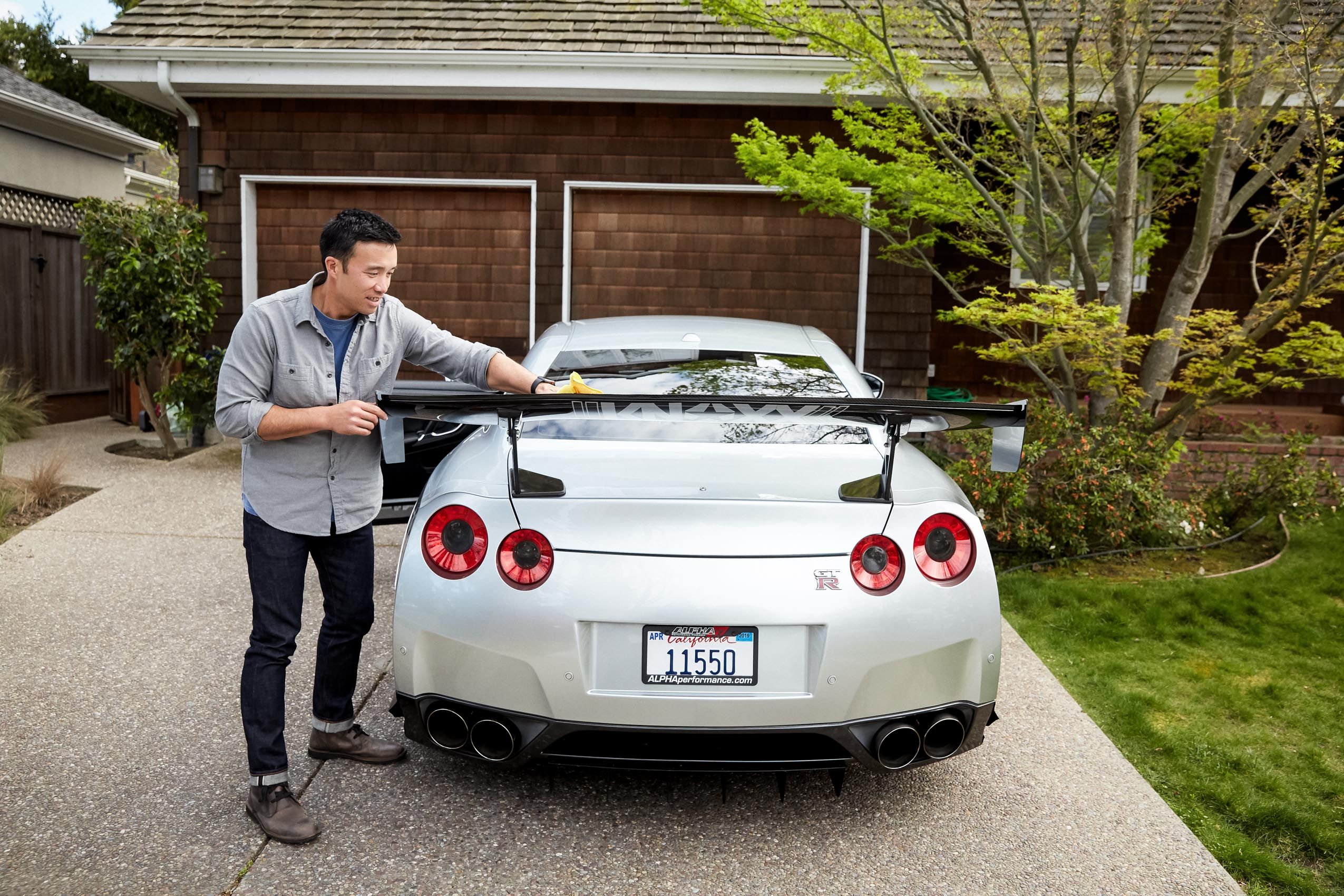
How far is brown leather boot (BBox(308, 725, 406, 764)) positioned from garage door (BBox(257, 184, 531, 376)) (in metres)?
6.65

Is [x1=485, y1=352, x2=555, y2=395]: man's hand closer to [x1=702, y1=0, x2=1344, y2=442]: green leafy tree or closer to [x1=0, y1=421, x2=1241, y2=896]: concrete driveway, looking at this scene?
[x1=0, y1=421, x2=1241, y2=896]: concrete driveway

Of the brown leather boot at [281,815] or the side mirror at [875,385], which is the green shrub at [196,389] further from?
the brown leather boot at [281,815]

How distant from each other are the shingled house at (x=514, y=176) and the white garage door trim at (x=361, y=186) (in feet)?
0.07

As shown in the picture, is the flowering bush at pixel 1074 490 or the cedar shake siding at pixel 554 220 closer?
the flowering bush at pixel 1074 490

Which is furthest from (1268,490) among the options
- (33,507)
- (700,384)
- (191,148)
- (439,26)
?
(191,148)

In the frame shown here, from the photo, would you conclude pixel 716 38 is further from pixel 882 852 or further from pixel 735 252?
pixel 882 852

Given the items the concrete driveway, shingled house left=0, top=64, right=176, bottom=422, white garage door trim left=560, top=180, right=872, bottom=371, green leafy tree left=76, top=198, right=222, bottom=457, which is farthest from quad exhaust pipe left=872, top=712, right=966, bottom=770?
shingled house left=0, top=64, right=176, bottom=422

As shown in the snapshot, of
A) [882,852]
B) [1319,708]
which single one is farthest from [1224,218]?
[882,852]

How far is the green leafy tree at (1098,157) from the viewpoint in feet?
20.2

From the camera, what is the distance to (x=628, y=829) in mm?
3049

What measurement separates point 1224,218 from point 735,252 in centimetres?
422

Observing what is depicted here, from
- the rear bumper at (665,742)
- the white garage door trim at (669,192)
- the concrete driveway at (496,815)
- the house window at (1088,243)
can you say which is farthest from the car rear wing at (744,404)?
the white garage door trim at (669,192)

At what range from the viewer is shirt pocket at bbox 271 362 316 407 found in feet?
9.62

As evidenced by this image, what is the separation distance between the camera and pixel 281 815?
2.93m
